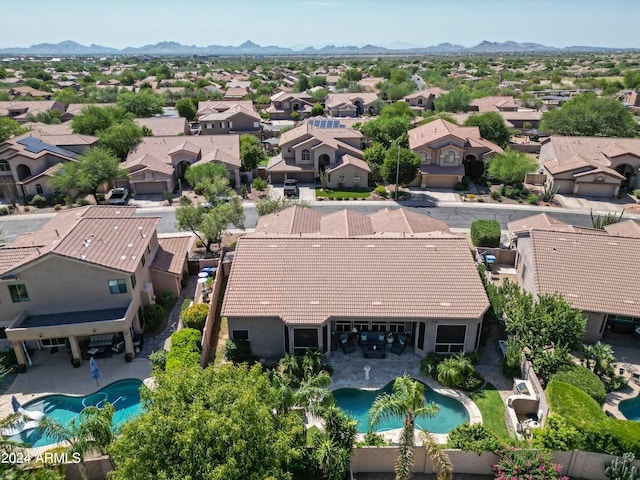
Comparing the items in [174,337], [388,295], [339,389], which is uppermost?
[388,295]

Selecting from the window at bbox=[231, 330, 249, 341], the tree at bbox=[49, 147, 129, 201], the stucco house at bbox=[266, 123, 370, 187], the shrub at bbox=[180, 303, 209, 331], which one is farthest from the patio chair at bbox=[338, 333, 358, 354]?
the tree at bbox=[49, 147, 129, 201]

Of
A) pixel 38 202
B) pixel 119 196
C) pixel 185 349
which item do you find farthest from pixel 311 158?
pixel 185 349

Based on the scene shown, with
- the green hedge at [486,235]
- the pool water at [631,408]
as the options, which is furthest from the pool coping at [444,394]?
the green hedge at [486,235]

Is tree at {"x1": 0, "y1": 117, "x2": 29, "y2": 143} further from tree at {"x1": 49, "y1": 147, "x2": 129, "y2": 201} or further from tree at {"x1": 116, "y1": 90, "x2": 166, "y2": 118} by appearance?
tree at {"x1": 116, "y1": 90, "x2": 166, "y2": 118}

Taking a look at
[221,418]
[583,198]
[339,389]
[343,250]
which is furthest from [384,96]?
[221,418]

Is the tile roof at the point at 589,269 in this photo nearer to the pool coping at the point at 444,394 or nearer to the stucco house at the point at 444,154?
the pool coping at the point at 444,394

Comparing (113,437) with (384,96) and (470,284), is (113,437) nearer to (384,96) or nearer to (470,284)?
(470,284)
